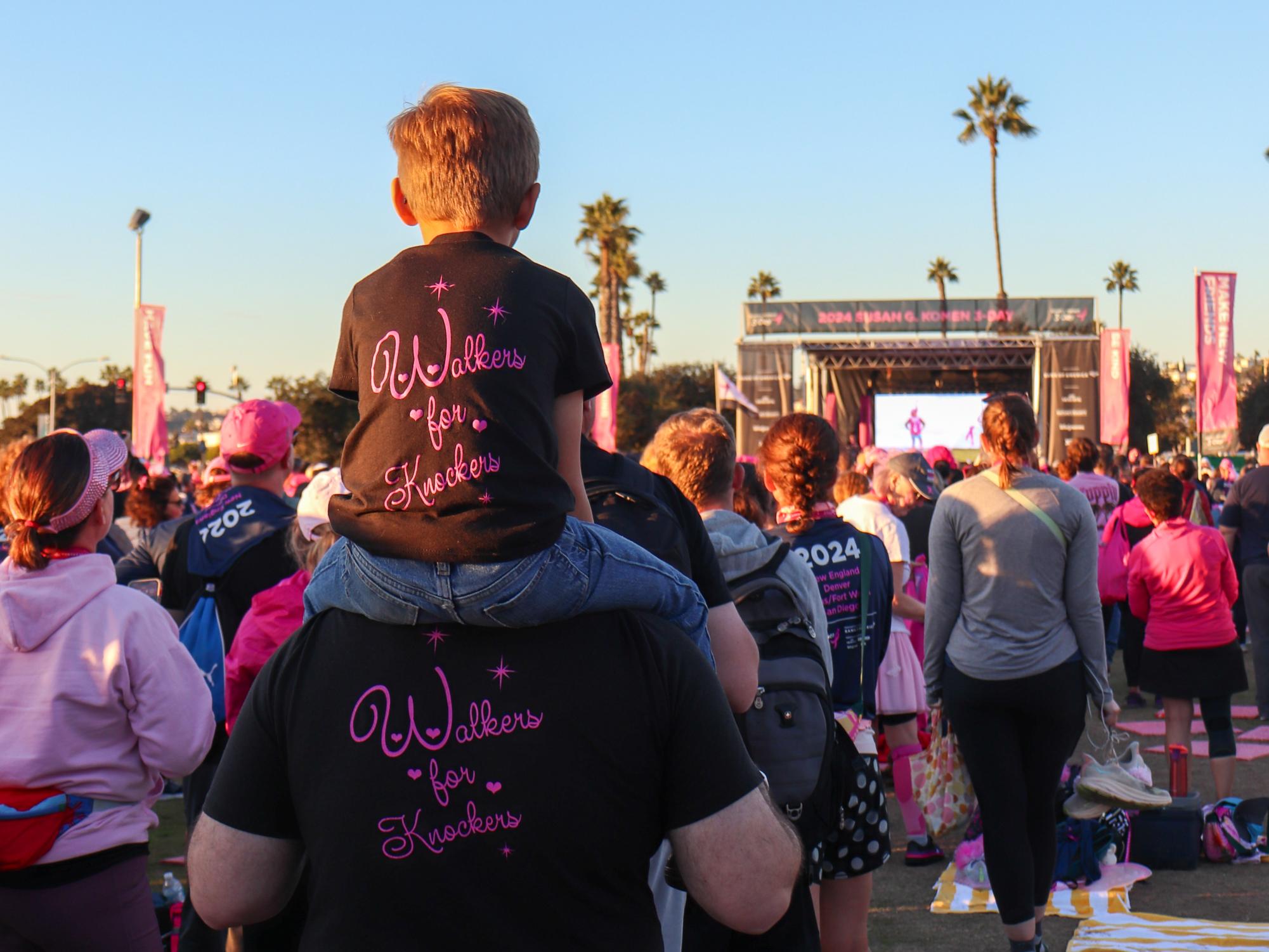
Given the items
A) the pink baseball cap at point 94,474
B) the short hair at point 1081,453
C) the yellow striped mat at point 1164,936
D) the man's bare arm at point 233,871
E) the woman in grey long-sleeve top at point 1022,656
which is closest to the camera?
the man's bare arm at point 233,871

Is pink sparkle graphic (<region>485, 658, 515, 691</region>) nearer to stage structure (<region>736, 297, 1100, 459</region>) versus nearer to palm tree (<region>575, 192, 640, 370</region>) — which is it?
stage structure (<region>736, 297, 1100, 459</region>)

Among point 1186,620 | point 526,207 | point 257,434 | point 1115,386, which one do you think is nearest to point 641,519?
point 526,207

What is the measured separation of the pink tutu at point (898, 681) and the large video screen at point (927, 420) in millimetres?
27151

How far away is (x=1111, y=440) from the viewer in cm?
2403

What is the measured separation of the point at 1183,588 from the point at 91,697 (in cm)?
577

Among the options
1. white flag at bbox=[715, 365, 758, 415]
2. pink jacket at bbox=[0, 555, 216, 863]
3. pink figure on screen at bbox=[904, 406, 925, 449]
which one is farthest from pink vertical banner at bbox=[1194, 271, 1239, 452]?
white flag at bbox=[715, 365, 758, 415]

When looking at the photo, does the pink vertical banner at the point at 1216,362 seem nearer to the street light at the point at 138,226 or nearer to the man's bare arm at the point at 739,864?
the man's bare arm at the point at 739,864

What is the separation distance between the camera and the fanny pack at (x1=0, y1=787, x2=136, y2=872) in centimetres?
265

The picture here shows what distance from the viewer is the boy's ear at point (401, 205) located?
173cm

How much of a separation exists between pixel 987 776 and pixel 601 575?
10.3 ft

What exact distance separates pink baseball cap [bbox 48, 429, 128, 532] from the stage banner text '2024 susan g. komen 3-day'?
32.6 m

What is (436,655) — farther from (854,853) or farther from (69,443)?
(854,853)

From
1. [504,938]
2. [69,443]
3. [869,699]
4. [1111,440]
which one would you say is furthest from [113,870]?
[1111,440]

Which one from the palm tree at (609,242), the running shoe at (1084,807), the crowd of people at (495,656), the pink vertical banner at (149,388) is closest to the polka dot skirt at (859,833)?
the crowd of people at (495,656)
